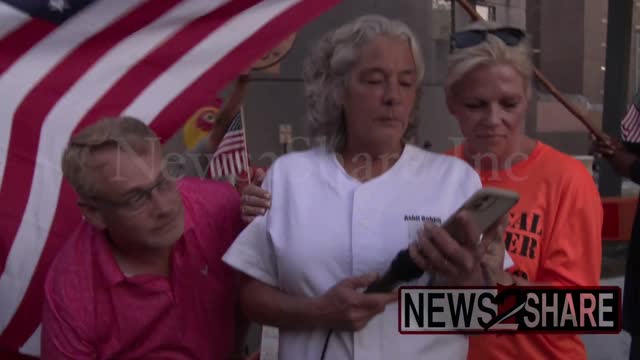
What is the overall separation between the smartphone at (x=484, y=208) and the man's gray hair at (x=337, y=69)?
0.43m

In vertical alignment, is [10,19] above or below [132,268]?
above

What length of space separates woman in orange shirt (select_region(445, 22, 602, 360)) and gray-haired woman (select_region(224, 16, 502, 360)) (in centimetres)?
27

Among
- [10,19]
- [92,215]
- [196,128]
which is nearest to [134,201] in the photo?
[92,215]

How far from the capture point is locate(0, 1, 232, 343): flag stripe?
2252 millimetres

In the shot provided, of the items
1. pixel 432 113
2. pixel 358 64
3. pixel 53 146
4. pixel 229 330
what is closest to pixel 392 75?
pixel 358 64

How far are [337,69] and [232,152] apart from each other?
1097 millimetres

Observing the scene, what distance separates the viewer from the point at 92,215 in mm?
2006

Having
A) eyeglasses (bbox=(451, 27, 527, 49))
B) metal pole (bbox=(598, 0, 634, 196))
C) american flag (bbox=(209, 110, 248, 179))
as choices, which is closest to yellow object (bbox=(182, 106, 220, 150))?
american flag (bbox=(209, 110, 248, 179))

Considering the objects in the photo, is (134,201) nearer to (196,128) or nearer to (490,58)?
(490,58)

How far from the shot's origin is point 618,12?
294 inches

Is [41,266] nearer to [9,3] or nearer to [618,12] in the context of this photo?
[9,3]

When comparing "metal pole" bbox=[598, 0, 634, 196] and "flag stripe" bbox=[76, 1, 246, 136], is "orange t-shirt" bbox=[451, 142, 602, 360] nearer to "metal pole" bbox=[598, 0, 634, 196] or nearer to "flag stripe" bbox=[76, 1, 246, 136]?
"flag stripe" bbox=[76, 1, 246, 136]

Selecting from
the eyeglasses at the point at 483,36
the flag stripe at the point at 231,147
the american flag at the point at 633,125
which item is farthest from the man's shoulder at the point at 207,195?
the american flag at the point at 633,125

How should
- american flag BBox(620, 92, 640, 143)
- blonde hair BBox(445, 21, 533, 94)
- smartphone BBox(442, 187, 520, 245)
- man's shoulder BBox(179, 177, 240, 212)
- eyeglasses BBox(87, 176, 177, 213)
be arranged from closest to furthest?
smartphone BBox(442, 187, 520, 245), eyeglasses BBox(87, 176, 177, 213), blonde hair BBox(445, 21, 533, 94), man's shoulder BBox(179, 177, 240, 212), american flag BBox(620, 92, 640, 143)
